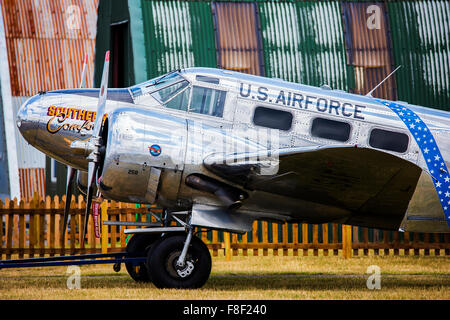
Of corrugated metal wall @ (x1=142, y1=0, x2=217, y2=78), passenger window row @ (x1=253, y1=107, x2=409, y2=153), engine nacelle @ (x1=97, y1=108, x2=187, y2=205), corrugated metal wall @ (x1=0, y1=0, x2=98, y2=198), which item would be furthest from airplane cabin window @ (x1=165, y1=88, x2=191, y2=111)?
corrugated metal wall @ (x1=0, y1=0, x2=98, y2=198)

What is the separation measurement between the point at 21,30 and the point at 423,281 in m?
20.3

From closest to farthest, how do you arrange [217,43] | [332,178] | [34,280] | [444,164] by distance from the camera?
[332,178], [444,164], [34,280], [217,43]

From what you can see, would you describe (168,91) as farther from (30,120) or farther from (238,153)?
(30,120)

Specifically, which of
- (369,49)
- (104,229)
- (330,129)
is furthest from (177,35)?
(330,129)

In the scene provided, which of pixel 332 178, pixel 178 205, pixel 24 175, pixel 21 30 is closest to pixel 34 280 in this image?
pixel 178 205

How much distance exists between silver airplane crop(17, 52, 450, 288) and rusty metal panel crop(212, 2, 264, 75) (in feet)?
35.8

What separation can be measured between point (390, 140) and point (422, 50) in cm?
1251

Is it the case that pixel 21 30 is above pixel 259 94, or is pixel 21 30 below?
above

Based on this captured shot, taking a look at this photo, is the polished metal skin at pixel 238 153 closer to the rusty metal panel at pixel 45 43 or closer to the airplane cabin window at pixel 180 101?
the airplane cabin window at pixel 180 101

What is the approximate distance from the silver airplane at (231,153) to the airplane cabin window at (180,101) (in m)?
0.02

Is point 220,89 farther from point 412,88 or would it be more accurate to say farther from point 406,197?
point 412,88

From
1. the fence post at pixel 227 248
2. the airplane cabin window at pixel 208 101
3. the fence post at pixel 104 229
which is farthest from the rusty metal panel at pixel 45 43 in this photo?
the airplane cabin window at pixel 208 101

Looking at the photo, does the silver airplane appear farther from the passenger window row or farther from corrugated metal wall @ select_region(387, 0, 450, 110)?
corrugated metal wall @ select_region(387, 0, 450, 110)

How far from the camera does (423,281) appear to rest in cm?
1384
